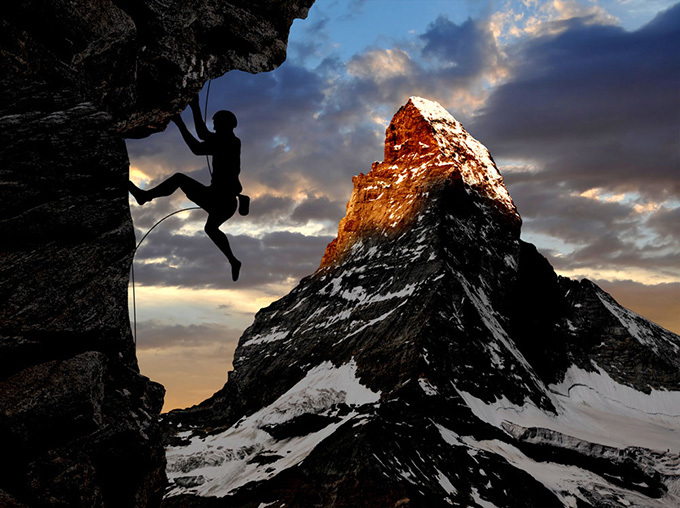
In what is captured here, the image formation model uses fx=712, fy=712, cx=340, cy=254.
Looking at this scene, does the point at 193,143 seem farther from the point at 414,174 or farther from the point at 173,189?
the point at 414,174

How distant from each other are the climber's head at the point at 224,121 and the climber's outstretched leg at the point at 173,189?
1.28m

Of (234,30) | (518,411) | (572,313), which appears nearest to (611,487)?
(518,411)

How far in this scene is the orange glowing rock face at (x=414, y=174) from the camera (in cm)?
13975

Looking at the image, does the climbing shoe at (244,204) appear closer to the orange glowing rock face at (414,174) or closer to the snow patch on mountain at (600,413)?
the snow patch on mountain at (600,413)

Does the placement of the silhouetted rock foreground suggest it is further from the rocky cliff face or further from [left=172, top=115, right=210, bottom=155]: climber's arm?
[left=172, top=115, right=210, bottom=155]: climber's arm

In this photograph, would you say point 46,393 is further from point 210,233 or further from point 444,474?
point 444,474

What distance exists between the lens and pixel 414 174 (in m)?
141

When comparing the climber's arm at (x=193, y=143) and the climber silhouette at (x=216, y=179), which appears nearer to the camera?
the climber silhouette at (x=216, y=179)

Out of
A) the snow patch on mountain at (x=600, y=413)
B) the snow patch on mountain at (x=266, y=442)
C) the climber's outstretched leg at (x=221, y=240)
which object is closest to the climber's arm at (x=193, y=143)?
the climber's outstretched leg at (x=221, y=240)

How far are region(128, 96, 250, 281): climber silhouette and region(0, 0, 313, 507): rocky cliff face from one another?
1.56 meters

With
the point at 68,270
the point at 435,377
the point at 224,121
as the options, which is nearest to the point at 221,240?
the point at 224,121

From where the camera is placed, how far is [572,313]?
159m

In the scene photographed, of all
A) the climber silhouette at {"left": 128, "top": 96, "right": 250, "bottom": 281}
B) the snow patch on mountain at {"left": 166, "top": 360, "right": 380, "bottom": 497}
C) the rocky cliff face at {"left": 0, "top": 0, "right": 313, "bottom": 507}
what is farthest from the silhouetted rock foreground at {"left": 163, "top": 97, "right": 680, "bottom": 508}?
the rocky cliff face at {"left": 0, "top": 0, "right": 313, "bottom": 507}

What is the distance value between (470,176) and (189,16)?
132 metres
